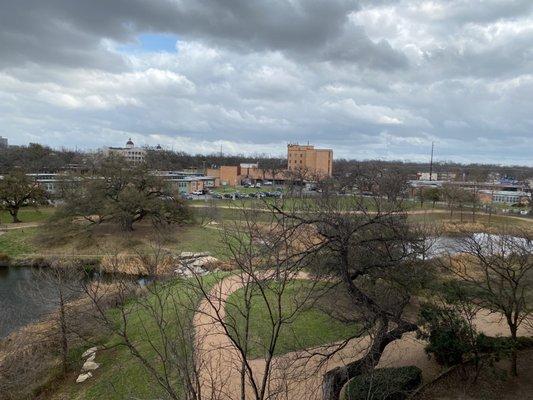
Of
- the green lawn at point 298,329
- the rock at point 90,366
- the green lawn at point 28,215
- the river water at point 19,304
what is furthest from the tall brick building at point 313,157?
the rock at point 90,366

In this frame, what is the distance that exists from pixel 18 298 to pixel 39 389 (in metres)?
7.94

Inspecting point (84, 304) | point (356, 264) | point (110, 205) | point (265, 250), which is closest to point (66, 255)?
point (110, 205)

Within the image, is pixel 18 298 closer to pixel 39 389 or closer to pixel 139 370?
pixel 39 389

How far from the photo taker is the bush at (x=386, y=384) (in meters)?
7.51

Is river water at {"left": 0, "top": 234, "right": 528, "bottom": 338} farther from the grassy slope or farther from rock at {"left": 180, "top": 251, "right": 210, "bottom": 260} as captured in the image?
the grassy slope

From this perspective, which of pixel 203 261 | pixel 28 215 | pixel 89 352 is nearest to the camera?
pixel 89 352

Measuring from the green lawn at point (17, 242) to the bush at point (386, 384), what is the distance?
2383cm

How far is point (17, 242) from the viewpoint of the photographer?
2706cm

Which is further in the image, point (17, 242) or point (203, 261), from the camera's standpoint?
point (17, 242)

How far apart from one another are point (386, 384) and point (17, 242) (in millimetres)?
26806

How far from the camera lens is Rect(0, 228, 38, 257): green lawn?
25.5m

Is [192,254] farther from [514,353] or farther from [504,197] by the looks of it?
[504,197]

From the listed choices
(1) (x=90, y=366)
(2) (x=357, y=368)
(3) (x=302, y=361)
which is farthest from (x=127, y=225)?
(2) (x=357, y=368)

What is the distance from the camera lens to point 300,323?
1267 cm
